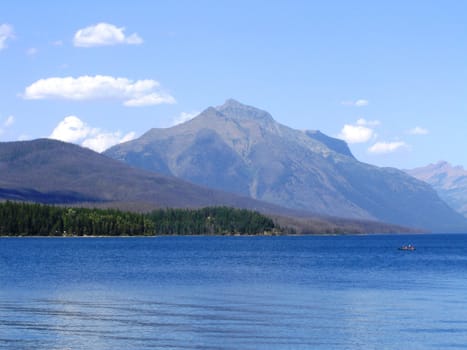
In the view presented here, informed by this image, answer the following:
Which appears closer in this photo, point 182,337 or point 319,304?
point 182,337

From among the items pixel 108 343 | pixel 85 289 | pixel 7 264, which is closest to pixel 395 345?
pixel 108 343

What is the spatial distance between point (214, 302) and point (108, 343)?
24.8m

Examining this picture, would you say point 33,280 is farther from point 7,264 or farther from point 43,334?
point 43,334

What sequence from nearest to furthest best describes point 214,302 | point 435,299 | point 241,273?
point 214,302 → point 435,299 → point 241,273

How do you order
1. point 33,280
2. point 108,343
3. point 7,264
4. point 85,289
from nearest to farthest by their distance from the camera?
1. point 108,343
2. point 85,289
3. point 33,280
4. point 7,264

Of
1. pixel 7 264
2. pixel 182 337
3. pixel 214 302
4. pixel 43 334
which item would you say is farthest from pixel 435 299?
pixel 7 264

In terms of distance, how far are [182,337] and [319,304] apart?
24722 millimetres

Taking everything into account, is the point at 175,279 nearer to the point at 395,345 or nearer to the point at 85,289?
the point at 85,289

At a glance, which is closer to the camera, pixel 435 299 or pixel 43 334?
pixel 43 334

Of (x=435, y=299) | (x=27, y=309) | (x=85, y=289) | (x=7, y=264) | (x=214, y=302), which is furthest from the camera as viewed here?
(x=7, y=264)

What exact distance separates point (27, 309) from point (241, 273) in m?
54.1

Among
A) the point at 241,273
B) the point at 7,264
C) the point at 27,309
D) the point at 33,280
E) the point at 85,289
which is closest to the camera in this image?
the point at 27,309

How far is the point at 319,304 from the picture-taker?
81875 millimetres

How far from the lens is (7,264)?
140250 mm
